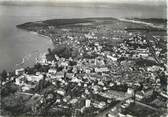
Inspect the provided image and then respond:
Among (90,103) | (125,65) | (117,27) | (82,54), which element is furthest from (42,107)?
(117,27)

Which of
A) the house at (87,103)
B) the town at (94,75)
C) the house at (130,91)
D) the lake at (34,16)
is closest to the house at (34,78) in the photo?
the town at (94,75)

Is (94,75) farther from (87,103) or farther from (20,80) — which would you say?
(20,80)

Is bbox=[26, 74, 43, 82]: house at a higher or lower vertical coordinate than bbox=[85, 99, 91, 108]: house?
higher

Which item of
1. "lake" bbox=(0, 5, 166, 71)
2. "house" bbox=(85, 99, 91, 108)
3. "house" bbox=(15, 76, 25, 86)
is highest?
"lake" bbox=(0, 5, 166, 71)

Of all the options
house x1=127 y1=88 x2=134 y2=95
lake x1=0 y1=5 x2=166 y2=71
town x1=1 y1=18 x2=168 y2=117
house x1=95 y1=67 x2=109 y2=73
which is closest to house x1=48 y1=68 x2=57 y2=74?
town x1=1 y1=18 x2=168 y2=117

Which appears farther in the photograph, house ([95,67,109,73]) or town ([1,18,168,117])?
house ([95,67,109,73])

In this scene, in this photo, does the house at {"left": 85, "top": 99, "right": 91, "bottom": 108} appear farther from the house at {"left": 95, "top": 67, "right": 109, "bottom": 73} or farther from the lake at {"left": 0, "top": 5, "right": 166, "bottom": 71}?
the lake at {"left": 0, "top": 5, "right": 166, "bottom": 71}

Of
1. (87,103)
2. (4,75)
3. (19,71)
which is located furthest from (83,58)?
(4,75)
